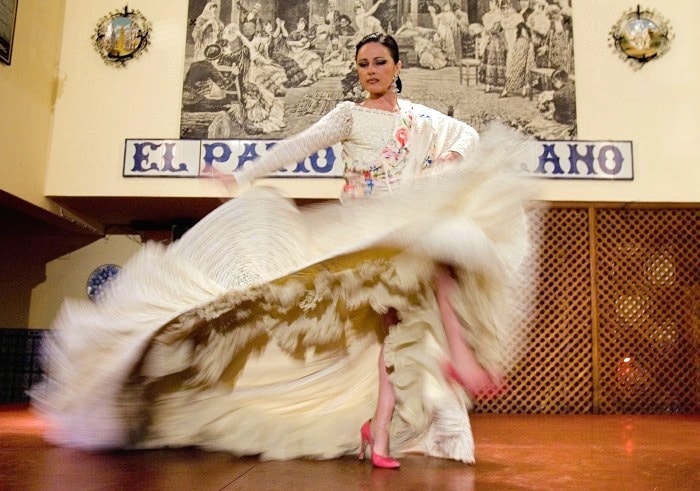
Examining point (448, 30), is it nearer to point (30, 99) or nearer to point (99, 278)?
point (30, 99)

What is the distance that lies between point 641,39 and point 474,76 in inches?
58.8

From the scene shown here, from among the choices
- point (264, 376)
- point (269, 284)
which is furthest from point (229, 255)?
point (264, 376)

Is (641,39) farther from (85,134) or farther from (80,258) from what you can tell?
(80,258)

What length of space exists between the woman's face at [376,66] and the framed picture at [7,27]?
12.2ft

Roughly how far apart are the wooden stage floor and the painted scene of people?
336 centimetres

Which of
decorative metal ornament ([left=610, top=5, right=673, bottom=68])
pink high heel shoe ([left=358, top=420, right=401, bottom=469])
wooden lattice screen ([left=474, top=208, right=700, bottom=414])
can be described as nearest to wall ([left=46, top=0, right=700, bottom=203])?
decorative metal ornament ([left=610, top=5, right=673, bottom=68])

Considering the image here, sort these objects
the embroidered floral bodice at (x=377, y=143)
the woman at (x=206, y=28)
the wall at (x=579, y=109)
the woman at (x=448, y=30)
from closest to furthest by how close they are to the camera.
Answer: the embroidered floral bodice at (x=377, y=143) < the wall at (x=579, y=109) < the woman at (x=448, y=30) < the woman at (x=206, y=28)

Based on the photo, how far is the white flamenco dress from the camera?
181 cm

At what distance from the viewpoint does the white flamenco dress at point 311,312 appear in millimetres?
1812

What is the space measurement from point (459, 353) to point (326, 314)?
1.79ft

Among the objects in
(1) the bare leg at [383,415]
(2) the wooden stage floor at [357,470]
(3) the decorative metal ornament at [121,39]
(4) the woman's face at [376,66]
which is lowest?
(2) the wooden stage floor at [357,470]

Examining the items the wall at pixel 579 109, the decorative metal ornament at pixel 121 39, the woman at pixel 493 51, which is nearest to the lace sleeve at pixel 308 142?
the wall at pixel 579 109

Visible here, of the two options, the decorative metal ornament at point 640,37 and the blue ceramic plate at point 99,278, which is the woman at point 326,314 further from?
the blue ceramic plate at point 99,278

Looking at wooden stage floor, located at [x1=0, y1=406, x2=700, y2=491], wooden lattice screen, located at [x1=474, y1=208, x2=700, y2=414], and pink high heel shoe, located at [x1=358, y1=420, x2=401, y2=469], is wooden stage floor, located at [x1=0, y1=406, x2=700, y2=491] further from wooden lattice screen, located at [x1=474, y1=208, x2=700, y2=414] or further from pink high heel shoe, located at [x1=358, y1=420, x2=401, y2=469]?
wooden lattice screen, located at [x1=474, y1=208, x2=700, y2=414]
